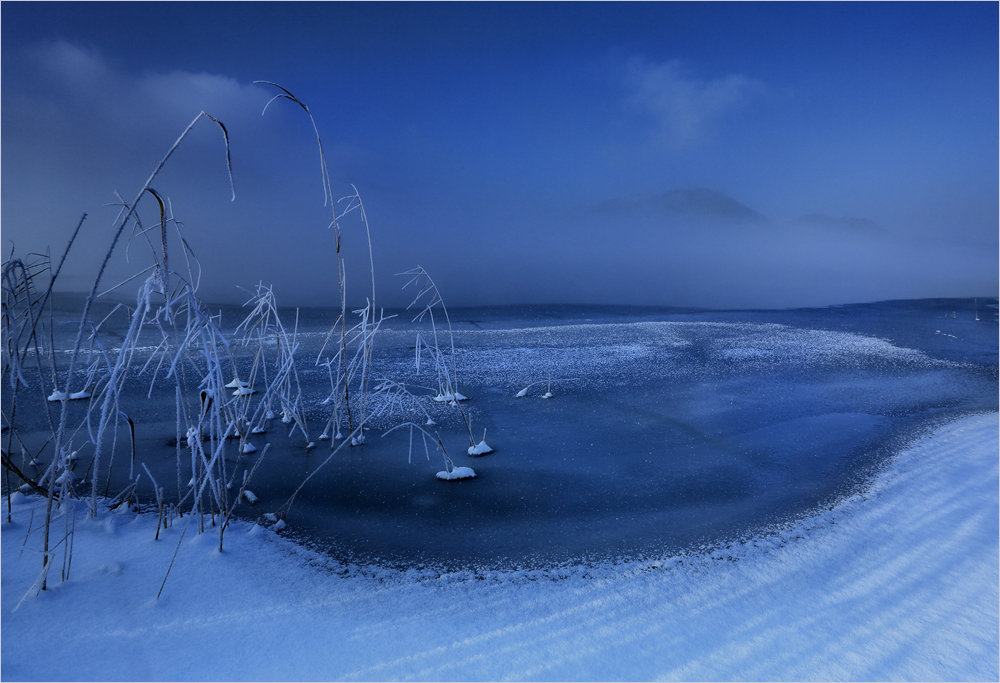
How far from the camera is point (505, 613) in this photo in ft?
4.50

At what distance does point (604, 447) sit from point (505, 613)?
1.31 m

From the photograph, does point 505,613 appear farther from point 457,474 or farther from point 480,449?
point 480,449

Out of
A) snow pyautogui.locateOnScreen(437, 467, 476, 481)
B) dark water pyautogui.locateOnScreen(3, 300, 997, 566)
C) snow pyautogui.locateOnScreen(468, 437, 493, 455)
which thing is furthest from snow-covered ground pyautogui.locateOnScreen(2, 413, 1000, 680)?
snow pyautogui.locateOnScreen(468, 437, 493, 455)

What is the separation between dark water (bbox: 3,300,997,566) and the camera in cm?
182

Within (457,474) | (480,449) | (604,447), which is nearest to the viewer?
(457,474)

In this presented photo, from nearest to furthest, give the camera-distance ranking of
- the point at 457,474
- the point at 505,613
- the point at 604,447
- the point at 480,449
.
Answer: the point at 505,613 < the point at 457,474 < the point at 480,449 < the point at 604,447

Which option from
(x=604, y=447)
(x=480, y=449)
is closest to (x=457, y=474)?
(x=480, y=449)

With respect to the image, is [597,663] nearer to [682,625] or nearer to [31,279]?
[682,625]

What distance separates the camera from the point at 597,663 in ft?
3.91

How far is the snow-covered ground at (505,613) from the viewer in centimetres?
117

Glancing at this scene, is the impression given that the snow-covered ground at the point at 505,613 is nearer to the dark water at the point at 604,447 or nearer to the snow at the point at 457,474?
the dark water at the point at 604,447

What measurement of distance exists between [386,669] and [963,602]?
150 centimetres

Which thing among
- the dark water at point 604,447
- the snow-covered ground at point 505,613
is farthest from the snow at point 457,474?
the snow-covered ground at point 505,613

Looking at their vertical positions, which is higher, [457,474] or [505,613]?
[457,474]
